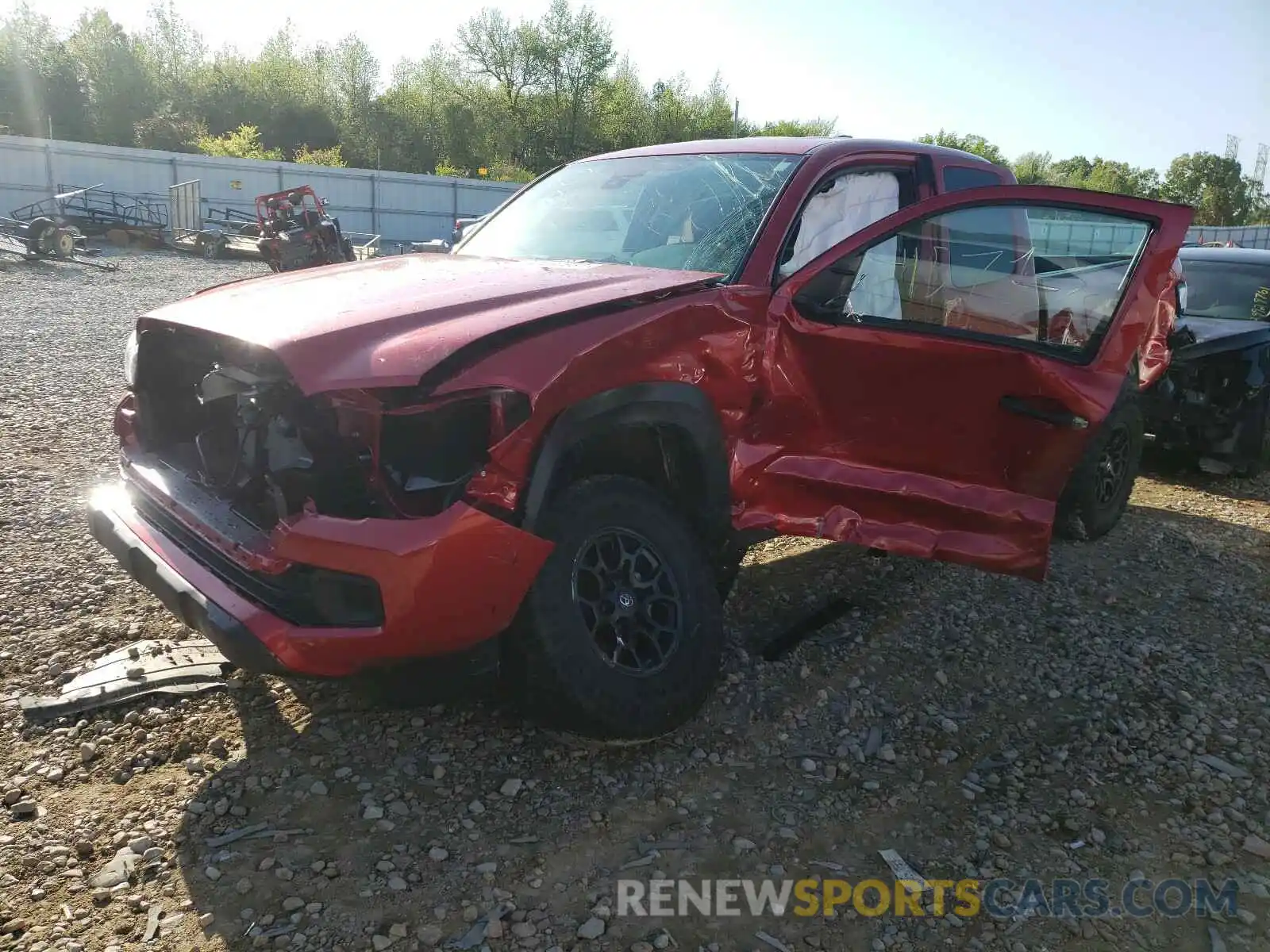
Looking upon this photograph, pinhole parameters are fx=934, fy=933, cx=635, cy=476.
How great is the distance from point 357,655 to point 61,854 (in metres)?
0.95

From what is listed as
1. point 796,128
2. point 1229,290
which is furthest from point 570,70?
point 1229,290

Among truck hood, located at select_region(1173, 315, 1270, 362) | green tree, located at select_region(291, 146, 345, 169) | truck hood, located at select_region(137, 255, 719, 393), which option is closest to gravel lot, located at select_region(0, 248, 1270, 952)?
truck hood, located at select_region(137, 255, 719, 393)

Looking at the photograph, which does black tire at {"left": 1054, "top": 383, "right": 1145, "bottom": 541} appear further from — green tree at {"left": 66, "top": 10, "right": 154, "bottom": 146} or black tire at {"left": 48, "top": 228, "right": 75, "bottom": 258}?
green tree at {"left": 66, "top": 10, "right": 154, "bottom": 146}

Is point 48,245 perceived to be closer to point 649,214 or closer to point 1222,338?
point 649,214

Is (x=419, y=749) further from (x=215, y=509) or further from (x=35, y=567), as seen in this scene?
(x=35, y=567)

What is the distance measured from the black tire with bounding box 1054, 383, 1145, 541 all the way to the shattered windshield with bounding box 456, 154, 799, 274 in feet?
7.87

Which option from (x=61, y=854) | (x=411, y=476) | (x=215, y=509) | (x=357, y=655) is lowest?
(x=61, y=854)

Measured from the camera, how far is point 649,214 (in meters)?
3.69

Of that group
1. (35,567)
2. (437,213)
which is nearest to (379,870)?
(35,567)

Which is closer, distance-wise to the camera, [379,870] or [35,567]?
[379,870]

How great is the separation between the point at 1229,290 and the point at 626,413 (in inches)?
254

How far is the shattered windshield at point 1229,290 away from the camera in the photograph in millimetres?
6902

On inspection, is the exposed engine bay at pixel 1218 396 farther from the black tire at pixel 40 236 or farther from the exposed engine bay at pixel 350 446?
the black tire at pixel 40 236

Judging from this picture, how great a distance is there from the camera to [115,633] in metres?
3.59
